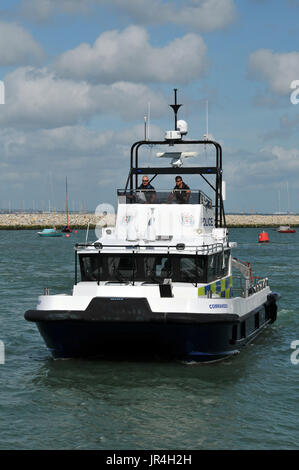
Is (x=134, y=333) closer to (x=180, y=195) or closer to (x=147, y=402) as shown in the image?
(x=147, y=402)

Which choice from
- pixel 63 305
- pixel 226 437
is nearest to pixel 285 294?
pixel 63 305

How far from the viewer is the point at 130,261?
51.7 feet

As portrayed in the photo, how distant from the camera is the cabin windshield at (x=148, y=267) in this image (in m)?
15.5

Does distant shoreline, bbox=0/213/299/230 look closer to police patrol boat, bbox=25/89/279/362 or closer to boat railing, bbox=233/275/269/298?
boat railing, bbox=233/275/269/298

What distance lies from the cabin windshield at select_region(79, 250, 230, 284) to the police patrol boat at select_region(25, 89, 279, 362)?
0.07ft

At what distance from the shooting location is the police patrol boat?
554 inches

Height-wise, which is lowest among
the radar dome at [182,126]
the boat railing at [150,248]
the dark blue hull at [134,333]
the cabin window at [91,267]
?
the dark blue hull at [134,333]

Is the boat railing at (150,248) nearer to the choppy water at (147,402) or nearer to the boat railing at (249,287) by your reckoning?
the boat railing at (249,287)

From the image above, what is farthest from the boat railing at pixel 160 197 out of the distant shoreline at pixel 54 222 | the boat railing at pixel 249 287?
the distant shoreline at pixel 54 222

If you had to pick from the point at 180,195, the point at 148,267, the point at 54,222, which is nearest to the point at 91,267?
the point at 148,267

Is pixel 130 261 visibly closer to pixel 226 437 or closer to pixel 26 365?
pixel 26 365

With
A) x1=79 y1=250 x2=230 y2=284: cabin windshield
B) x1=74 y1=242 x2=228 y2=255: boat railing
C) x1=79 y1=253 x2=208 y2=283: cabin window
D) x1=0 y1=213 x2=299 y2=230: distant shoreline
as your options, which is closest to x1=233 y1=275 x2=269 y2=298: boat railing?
x1=79 y1=250 x2=230 y2=284: cabin windshield

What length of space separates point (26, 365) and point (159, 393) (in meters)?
3.96

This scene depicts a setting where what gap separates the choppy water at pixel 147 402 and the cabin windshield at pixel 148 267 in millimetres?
1931
